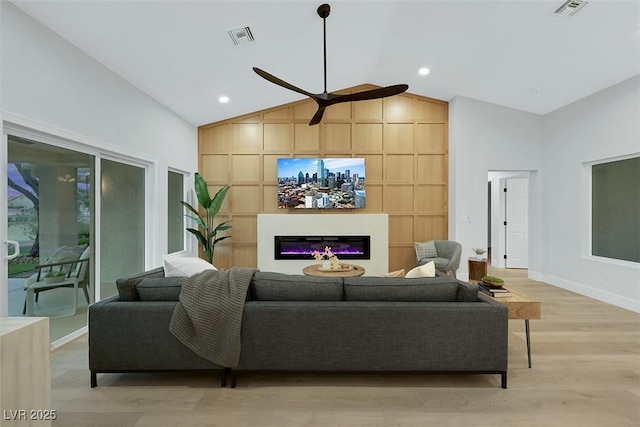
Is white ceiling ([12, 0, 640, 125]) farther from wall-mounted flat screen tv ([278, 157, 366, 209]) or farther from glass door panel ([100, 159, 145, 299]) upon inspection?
wall-mounted flat screen tv ([278, 157, 366, 209])

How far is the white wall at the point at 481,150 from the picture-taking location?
5.53 meters

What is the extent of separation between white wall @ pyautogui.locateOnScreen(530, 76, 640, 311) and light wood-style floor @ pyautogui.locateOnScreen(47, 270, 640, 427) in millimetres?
2010

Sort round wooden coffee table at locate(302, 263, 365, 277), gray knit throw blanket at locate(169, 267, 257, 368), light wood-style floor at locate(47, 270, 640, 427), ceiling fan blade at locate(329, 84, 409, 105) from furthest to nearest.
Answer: round wooden coffee table at locate(302, 263, 365, 277)
ceiling fan blade at locate(329, 84, 409, 105)
gray knit throw blanket at locate(169, 267, 257, 368)
light wood-style floor at locate(47, 270, 640, 427)

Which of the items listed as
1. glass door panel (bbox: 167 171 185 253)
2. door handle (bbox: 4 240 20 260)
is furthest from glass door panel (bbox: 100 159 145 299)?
door handle (bbox: 4 240 20 260)

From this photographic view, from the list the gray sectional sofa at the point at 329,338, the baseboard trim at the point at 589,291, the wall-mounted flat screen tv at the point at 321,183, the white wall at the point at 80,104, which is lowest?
the baseboard trim at the point at 589,291

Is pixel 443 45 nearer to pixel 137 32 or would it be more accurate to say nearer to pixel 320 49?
pixel 320 49

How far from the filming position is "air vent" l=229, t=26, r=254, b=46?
343 centimetres

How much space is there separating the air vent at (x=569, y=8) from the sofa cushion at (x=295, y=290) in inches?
132

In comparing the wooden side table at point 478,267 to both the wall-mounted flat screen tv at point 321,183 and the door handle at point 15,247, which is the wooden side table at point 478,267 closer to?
the wall-mounted flat screen tv at point 321,183

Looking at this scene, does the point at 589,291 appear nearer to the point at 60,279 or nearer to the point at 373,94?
the point at 373,94

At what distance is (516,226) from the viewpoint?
672cm

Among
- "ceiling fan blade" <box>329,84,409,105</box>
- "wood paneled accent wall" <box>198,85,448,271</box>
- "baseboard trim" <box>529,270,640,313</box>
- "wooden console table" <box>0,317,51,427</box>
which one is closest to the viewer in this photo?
"wooden console table" <box>0,317,51,427</box>

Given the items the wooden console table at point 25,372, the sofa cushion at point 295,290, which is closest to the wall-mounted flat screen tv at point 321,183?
the sofa cushion at point 295,290

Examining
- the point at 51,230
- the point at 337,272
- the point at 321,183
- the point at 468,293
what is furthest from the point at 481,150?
the point at 51,230
